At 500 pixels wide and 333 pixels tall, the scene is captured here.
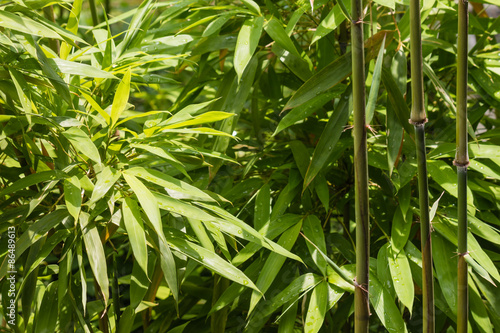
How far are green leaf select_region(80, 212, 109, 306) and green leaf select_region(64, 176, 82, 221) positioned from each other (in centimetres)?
3

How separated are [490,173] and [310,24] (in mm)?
439

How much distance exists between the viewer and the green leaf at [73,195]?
62 cm

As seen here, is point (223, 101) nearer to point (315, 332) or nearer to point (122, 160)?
point (122, 160)

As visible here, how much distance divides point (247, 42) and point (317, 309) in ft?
1.39

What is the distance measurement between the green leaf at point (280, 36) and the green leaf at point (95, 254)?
387mm

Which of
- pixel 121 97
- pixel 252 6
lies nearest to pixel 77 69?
pixel 121 97

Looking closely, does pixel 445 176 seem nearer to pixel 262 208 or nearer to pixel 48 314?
pixel 262 208

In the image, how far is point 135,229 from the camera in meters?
0.64

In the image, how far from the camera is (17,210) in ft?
2.36

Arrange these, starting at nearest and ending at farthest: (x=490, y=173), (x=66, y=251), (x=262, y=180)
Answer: (x=66, y=251) → (x=490, y=173) → (x=262, y=180)

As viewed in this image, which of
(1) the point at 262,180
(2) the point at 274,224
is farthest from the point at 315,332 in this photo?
(1) the point at 262,180

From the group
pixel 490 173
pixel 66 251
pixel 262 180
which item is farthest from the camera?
pixel 262 180

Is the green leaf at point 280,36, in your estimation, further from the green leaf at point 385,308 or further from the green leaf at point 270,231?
the green leaf at point 385,308

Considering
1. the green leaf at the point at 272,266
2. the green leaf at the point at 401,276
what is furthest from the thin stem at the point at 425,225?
the green leaf at the point at 272,266
